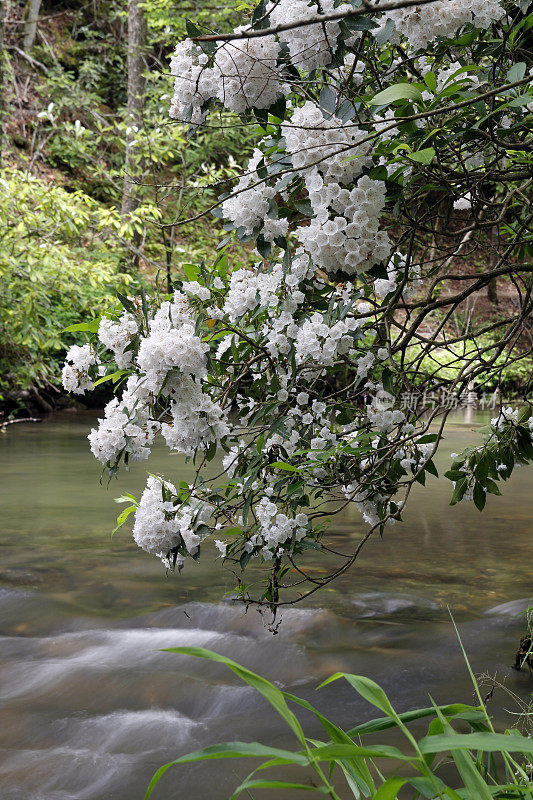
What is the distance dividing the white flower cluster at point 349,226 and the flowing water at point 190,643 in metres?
1.31

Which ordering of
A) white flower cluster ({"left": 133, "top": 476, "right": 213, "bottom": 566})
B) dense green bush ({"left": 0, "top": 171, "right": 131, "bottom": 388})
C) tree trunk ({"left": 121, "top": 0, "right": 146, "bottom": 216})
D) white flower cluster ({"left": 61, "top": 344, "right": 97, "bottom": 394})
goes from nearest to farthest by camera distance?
white flower cluster ({"left": 133, "top": 476, "right": 213, "bottom": 566})
white flower cluster ({"left": 61, "top": 344, "right": 97, "bottom": 394})
dense green bush ({"left": 0, "top": 171, "right": 131, "bottom": 388})
tree trunk ({"left": 121, "top": 0, "right": 146, "bottom": 216})

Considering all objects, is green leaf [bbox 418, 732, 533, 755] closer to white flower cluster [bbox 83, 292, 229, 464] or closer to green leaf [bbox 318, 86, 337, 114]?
white flower cluster [bbox 83, 292, 229, 464]

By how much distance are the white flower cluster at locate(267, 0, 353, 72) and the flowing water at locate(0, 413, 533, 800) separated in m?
1.72

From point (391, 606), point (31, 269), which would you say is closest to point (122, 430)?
point (391, 606)

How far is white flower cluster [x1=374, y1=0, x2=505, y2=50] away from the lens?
1830mm

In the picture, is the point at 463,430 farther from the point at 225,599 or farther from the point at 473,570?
the point at 225,599

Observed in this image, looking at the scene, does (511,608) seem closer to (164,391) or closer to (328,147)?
(164,391)

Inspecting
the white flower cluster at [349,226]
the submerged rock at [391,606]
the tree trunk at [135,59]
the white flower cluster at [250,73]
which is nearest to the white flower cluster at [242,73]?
the white flower cluster at [250,73]

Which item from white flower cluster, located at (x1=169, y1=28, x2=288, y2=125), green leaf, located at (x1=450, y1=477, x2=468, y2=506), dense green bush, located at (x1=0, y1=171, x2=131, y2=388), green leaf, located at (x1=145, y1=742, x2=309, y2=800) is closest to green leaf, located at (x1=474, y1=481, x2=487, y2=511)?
green leaf, located at (x1=450, y1=477, x2=468, y2=506)

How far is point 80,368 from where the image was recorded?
2717 mm

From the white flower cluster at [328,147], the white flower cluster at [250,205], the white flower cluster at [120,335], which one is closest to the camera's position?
the white flower cluster at [328,147]

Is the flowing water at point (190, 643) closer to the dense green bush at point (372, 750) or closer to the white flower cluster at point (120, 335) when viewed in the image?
the white flower cluster at point (120, 335)

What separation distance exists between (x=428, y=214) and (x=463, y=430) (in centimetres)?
946

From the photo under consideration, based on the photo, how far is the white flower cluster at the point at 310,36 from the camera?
1.79m
